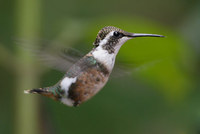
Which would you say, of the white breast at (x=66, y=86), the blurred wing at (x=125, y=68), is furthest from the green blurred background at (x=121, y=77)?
the white breast at (x=66, y=86)

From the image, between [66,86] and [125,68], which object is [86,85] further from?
[125,68]

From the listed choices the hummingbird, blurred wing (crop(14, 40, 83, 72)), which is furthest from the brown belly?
blurred wing (crop(14, 40, 83, 72))

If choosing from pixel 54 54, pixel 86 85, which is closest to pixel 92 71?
pixel 86 85

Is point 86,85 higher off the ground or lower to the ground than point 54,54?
lower

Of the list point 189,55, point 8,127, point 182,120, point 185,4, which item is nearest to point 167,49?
point 189,55

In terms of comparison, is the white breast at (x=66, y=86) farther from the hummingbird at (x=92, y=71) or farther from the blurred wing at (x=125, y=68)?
the blurred wing at (x=125, y=68)

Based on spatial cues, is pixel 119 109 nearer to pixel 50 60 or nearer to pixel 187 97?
pixel 187 97

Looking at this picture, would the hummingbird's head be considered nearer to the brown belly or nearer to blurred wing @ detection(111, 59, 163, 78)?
the brown belly

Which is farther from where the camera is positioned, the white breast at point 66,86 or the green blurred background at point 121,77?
the green blurred background at point 121,77
